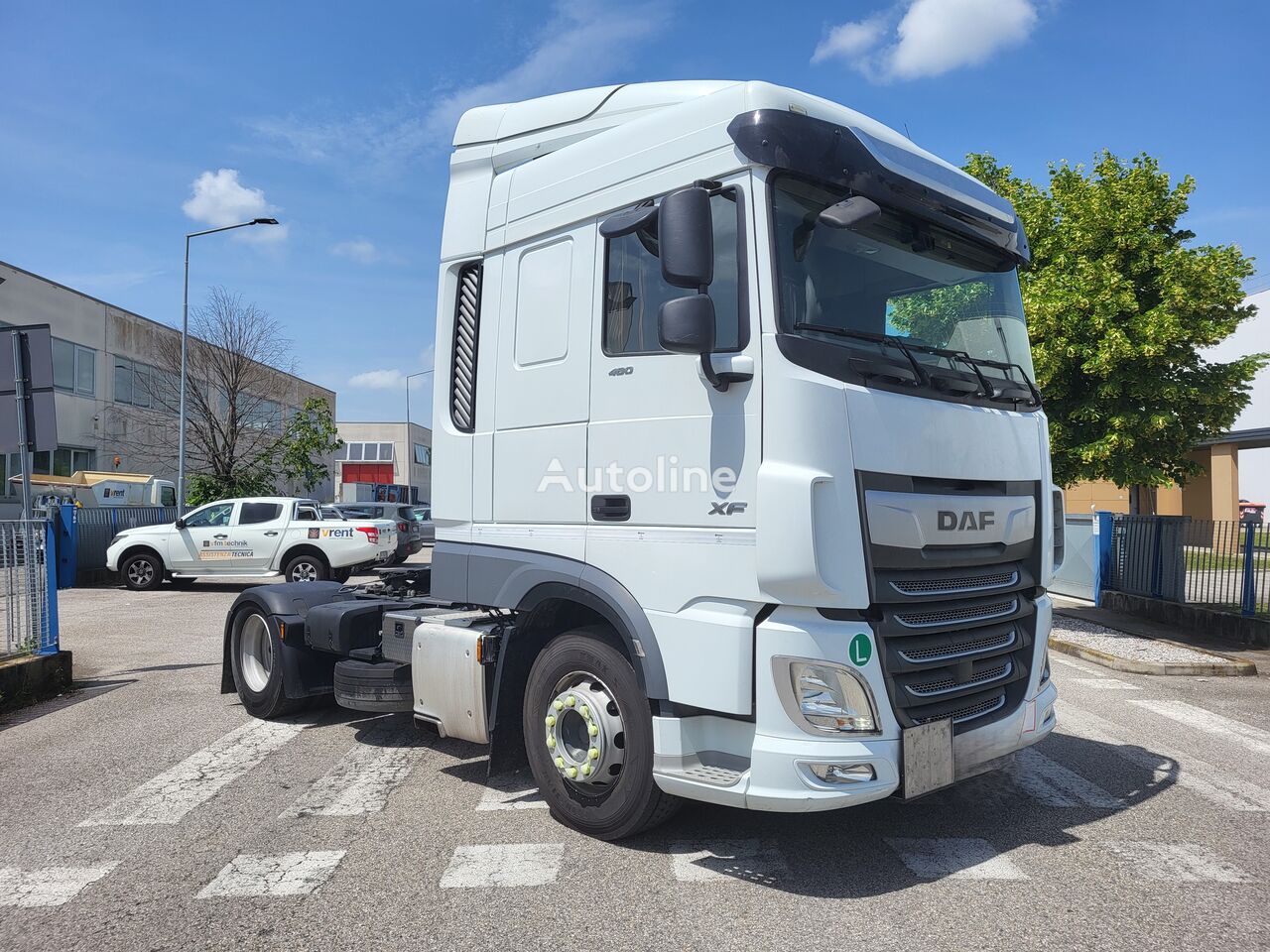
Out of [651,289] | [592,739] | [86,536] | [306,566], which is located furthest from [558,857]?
[86,536]

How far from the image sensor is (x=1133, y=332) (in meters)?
13.7

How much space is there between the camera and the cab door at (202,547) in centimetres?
1798

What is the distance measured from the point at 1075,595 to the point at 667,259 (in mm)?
15329

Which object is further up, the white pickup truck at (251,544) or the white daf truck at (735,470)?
the white daf truck at (735,470)

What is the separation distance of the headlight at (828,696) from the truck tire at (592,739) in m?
0.71

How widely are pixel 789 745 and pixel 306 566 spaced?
15.6 meters

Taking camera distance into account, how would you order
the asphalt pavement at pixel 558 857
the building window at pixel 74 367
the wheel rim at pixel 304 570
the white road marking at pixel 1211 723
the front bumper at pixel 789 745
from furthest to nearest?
1. the building window at pixel 74 367
2. the wheel rim at pixel 304 570
3. the white road marking at pixel 1211 723
4. the front bumper at pixel 789 745
5. the asphalt pavement at pixel 558 857

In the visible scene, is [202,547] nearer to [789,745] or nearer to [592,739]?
[592,739]

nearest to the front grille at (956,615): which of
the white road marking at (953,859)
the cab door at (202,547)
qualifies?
the white road marking at (953,859)

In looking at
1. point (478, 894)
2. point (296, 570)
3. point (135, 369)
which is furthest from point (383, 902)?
point (135, 369)

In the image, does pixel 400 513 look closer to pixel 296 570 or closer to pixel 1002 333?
pixel 296 570

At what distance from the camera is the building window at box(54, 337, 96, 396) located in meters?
31.0

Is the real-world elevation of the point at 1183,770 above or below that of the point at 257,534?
below

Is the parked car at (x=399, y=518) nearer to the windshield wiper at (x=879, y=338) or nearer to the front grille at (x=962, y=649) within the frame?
the front grille at (x=962, y=649)
